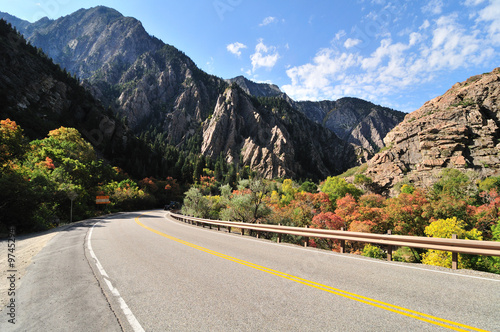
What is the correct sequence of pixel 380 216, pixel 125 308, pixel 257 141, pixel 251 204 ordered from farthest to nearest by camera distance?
pixel 257 141 < pixel 380 216 < pixel 251 204 < pixel 125 308

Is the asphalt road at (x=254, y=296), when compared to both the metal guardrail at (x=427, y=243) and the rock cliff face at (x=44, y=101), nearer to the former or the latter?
the metal guardrail at (x=427, y=243)

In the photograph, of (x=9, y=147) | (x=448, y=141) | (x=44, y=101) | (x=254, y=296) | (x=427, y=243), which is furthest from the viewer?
(x=44, y=101)

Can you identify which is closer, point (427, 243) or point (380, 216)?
point (427, 243)

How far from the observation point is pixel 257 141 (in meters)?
167

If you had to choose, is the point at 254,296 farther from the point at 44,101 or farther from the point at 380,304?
the point at 44,101

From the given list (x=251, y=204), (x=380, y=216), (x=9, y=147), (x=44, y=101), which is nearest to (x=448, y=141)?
(x=380, y=216)

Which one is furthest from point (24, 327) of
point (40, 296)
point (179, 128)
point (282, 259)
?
point (179, 128)

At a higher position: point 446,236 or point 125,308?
point 125,308

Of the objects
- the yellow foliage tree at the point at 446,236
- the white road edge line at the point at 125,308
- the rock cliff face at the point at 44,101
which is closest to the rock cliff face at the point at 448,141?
the yellow foliage tree at the point at 446,236

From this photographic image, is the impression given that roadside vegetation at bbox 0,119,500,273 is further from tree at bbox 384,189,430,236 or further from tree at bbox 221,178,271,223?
tree at bbox 221,178,271,223

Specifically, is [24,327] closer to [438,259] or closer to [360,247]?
[438,259]

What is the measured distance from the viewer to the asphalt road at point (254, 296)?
136 inches

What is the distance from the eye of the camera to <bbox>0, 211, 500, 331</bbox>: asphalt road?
3.45 m

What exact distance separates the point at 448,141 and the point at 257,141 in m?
112
